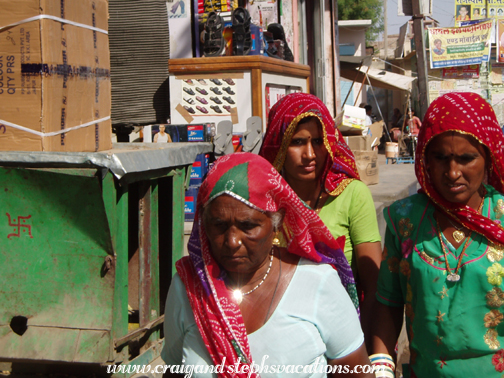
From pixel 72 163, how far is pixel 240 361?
145cm

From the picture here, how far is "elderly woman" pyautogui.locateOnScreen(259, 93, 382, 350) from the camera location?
213 cm

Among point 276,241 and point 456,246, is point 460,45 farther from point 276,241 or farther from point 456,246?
point 276,241

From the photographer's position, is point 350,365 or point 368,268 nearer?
point 350,365

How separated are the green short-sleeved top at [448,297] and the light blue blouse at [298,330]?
30 cm

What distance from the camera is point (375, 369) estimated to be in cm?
171

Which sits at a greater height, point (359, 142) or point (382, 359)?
point (359, 142)

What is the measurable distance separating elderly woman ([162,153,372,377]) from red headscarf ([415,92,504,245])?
1.49 feet

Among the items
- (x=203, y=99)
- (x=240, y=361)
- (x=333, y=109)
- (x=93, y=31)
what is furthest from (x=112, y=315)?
(x=333, y=109)

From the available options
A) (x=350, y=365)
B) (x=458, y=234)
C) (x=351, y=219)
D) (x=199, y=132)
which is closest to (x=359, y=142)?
(x=199, y=132)

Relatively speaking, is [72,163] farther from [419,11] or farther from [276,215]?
[419,11]

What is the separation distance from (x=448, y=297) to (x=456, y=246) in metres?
0.17

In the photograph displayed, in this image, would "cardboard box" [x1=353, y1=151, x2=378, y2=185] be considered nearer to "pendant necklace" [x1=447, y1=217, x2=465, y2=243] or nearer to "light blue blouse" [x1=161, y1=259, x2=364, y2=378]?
"pendant necklace" [x1=447, y1=217, x2=465, y2=243]

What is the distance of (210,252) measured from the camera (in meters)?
1.54

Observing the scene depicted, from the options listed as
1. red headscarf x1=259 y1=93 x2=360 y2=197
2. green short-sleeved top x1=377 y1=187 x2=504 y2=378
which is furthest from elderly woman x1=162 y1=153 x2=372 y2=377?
red headscarf x1=259 y1=93 x2=360 y2=197
